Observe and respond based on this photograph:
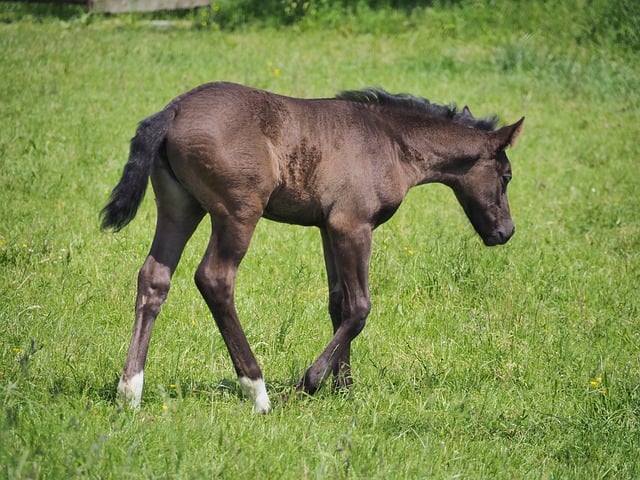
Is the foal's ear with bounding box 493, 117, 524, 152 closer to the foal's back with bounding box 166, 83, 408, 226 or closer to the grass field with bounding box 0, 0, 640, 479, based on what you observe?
the foal's back with bounding box 166, 83, 408, 226

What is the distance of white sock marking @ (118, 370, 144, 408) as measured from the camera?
Answer: 193 inches

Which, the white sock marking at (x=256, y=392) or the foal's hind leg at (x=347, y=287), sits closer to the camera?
the white sock marking at (x=256, y=392)

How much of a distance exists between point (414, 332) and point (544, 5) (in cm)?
1332

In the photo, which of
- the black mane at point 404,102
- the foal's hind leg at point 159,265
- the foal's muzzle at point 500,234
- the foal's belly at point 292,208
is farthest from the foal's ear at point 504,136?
the foal's hind leg at point 159,265

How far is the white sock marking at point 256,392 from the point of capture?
505cm

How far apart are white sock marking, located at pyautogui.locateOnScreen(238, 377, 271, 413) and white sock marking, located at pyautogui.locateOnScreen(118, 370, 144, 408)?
522mm

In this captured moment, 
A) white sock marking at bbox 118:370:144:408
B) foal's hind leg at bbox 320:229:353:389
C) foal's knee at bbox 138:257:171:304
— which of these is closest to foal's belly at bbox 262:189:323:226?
foal's hind leg at bbox 320:229:353:389

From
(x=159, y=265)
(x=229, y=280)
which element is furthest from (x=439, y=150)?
(x=159, y=265)

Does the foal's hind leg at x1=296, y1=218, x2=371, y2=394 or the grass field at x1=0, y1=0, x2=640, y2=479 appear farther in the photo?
the foal's hind leg at x1=296, y1=218, x2=371, y2=394

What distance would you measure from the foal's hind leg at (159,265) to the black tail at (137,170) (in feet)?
0.87

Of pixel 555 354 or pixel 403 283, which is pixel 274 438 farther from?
pixel 403 283

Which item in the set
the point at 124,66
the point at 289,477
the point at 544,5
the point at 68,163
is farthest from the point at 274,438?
the point at 544,5

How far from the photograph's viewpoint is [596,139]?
12781 mm

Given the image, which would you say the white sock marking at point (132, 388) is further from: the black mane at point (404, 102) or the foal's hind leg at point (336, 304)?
the black mane at point (404, 102)
